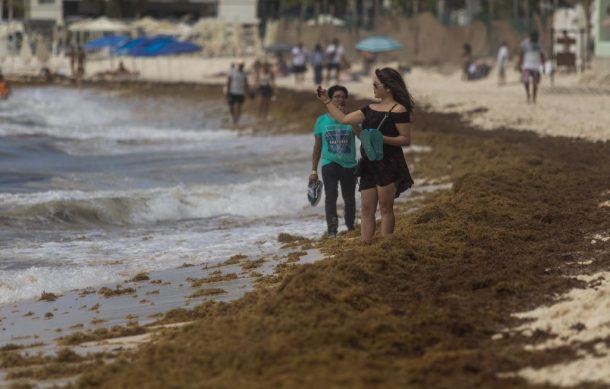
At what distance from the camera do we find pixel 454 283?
26.7ft

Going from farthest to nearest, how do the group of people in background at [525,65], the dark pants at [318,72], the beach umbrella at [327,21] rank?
the beach umbrella at [327,21], the dark pants at [318,72], the group of people in background at [525,65]

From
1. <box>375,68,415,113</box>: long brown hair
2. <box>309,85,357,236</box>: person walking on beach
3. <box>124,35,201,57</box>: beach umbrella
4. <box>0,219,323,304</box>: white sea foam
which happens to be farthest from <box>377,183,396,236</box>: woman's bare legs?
<box>124,35,201,57</box>: beach umbrella

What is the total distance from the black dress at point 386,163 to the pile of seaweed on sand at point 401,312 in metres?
0.43

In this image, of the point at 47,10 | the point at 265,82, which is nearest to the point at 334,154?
the point at 265,82

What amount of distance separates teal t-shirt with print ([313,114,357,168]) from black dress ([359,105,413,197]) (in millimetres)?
1796

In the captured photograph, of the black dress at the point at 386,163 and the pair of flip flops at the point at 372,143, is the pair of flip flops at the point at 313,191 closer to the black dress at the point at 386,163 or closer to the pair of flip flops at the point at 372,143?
the black dress at the point at 386,163

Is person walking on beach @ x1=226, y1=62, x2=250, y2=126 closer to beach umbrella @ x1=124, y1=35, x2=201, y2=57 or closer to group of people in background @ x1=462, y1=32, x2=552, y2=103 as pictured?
group of people in background @ x1=462, y1=32, x2=552, y2=103

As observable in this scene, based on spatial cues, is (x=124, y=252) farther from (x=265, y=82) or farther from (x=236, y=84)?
(x=265, y=82)

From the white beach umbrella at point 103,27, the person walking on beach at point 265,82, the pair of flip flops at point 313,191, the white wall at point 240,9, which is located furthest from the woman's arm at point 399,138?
the white wall at point 240,9

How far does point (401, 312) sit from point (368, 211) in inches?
98.5

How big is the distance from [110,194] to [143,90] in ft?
107

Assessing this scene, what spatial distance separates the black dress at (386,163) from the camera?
29.8 ft

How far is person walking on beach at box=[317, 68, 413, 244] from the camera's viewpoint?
29.6 ft

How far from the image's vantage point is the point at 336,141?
1121 cm
